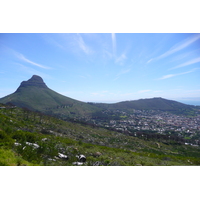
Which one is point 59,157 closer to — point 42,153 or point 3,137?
point 42,153

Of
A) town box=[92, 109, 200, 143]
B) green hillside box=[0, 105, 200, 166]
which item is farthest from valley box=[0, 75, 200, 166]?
town box=[92, 109, 200, 143]

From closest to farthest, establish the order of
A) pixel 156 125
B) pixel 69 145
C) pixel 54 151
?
pixel 54 151, pixel 69 145, pixel 156 125

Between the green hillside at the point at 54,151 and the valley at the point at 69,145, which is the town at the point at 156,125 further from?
the green hillside at the point at 54,151

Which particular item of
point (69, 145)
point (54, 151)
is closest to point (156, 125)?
point (69, 145)

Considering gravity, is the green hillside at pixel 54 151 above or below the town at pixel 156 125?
above

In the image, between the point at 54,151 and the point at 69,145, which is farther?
the point at 69,145

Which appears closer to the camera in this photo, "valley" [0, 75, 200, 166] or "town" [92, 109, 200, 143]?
"valley" [0, 75, 200, 166]

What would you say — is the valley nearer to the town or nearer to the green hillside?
the green hillside

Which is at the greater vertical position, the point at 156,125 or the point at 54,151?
the point at 54,151

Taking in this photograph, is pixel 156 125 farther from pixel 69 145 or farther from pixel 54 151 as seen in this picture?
pixel 54 151

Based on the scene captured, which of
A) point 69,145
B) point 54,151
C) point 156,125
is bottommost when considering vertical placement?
point 156,125

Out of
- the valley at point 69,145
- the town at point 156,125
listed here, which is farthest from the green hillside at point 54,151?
the town at point 156,125
